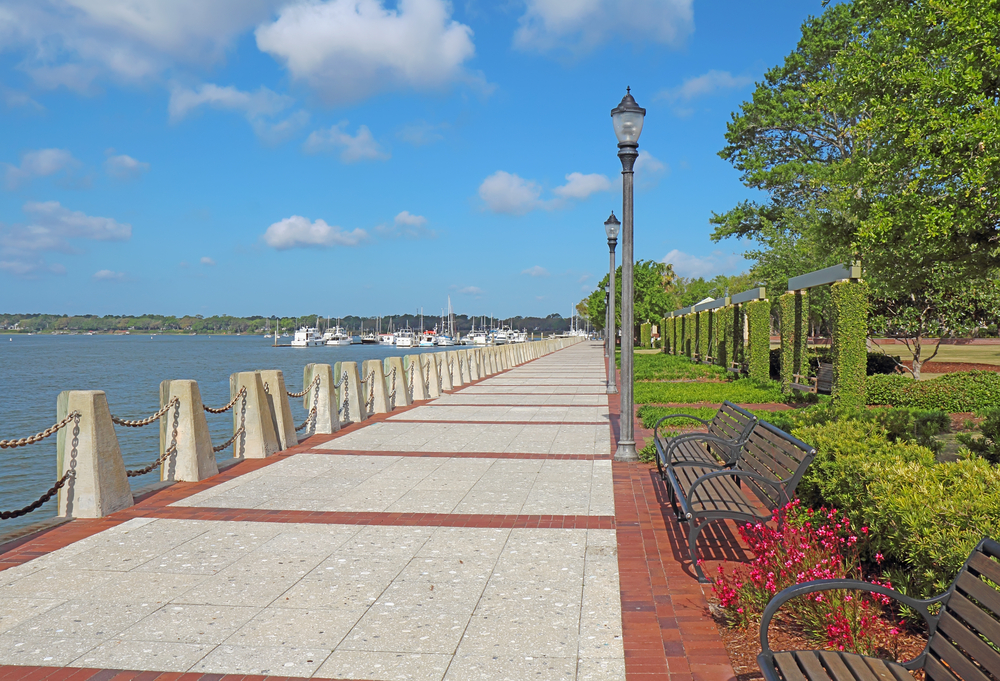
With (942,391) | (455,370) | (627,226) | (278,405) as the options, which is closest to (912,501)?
(627,226)

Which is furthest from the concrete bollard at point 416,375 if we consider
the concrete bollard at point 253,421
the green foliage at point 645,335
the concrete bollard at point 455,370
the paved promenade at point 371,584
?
the green foliage at point 645,335

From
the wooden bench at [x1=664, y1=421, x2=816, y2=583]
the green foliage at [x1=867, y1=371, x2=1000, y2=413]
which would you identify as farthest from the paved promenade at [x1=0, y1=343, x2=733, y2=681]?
the green foliage at [x1=867, y1=371, x2=1000, y2=413]

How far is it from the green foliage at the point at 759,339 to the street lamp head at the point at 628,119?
12.1 m

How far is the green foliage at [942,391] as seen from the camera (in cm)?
1429

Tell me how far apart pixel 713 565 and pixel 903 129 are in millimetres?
6154

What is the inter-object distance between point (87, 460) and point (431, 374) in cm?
1341

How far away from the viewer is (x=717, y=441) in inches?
288

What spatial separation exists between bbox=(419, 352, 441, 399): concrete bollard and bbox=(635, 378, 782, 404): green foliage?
5418 mm

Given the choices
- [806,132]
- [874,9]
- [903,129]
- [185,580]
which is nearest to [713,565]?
[185,580]

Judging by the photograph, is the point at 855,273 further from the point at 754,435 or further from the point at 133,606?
the point at 133,606

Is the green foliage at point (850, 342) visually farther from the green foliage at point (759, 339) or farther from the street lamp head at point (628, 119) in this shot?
the street lamp head at point (628, 119)

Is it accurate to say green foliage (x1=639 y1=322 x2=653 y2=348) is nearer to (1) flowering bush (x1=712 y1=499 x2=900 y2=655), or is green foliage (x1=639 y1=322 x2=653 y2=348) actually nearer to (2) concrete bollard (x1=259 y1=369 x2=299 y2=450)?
(2) concrete bollard (x1=259 y1=369 x2=299 y2=450)

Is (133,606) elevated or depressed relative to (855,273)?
depressed

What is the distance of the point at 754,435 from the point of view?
22.2ft
